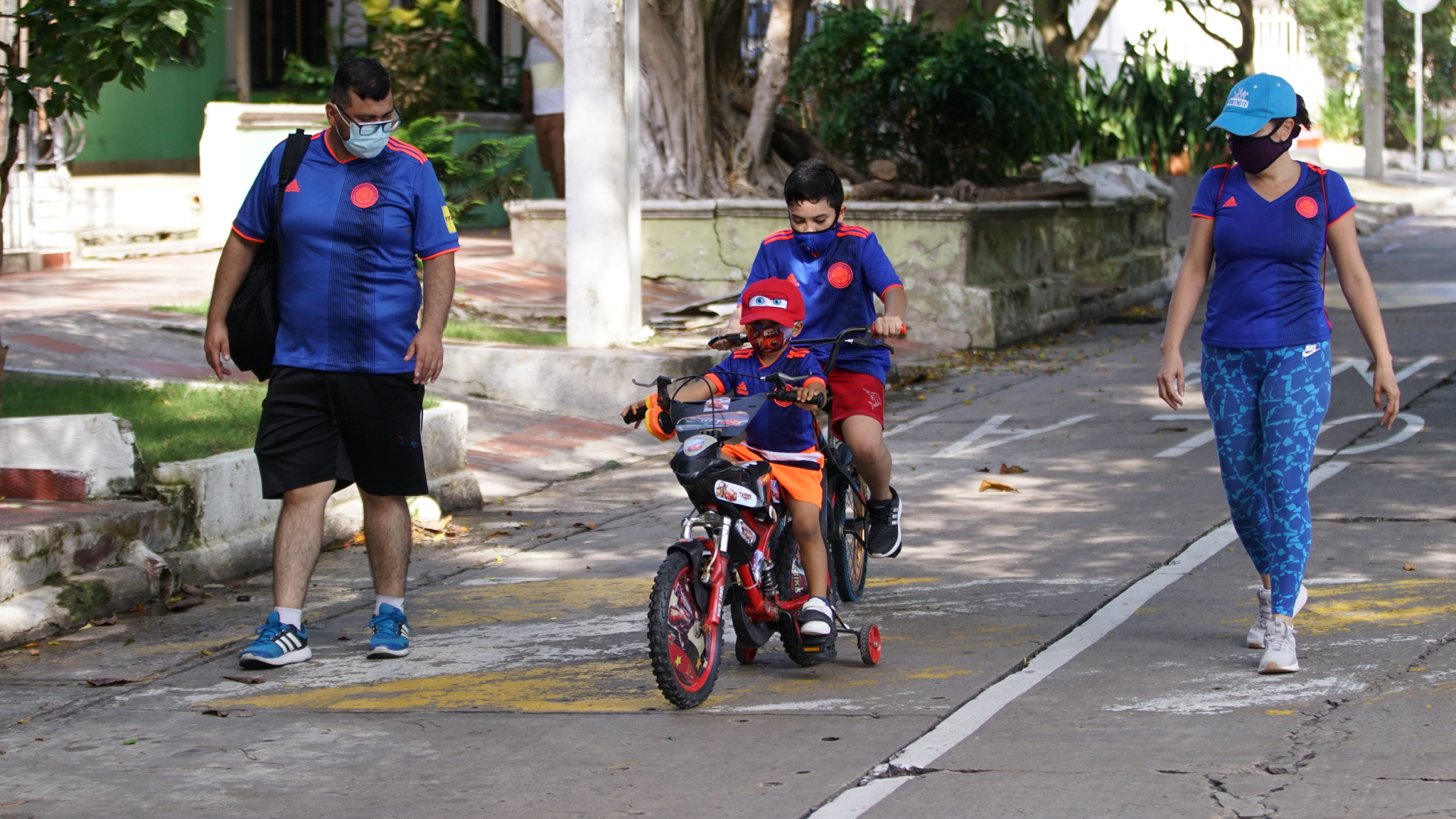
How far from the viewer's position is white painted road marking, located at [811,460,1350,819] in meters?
4.23

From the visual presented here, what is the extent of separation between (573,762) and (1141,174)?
1638cm

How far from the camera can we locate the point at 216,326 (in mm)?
5836

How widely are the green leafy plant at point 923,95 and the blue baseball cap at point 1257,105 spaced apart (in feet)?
34.6

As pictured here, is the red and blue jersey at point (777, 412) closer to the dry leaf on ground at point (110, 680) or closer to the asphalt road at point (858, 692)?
the asphalt road at point (858, 692)

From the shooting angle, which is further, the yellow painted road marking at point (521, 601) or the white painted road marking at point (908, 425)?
the white painted road marking at point (908, 425)

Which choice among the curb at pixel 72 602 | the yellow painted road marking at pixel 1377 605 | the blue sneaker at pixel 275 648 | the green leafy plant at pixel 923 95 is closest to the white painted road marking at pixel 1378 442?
the yellow painted road marking at pixel 1377 605

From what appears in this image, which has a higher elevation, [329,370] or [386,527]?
[329,370]

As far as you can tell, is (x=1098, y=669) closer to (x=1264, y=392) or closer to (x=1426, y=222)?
(x=1264, y=392)

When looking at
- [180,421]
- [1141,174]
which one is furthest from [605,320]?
[1141,174]

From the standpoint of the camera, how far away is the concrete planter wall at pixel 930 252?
14406 millimetres

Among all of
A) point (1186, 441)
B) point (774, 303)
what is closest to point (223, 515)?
point (774, 303)

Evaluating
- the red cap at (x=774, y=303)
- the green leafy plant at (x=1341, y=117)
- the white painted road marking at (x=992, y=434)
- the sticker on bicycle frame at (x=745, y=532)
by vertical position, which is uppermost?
the green leafy plant at (x=1341, y=117)

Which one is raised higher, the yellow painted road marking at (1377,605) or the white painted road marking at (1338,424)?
the white painted road marking at (1338,424)

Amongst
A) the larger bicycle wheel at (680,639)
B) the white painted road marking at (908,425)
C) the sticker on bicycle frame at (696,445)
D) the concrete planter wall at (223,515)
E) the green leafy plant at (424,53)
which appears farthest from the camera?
the green leafy plant at (424,53)
